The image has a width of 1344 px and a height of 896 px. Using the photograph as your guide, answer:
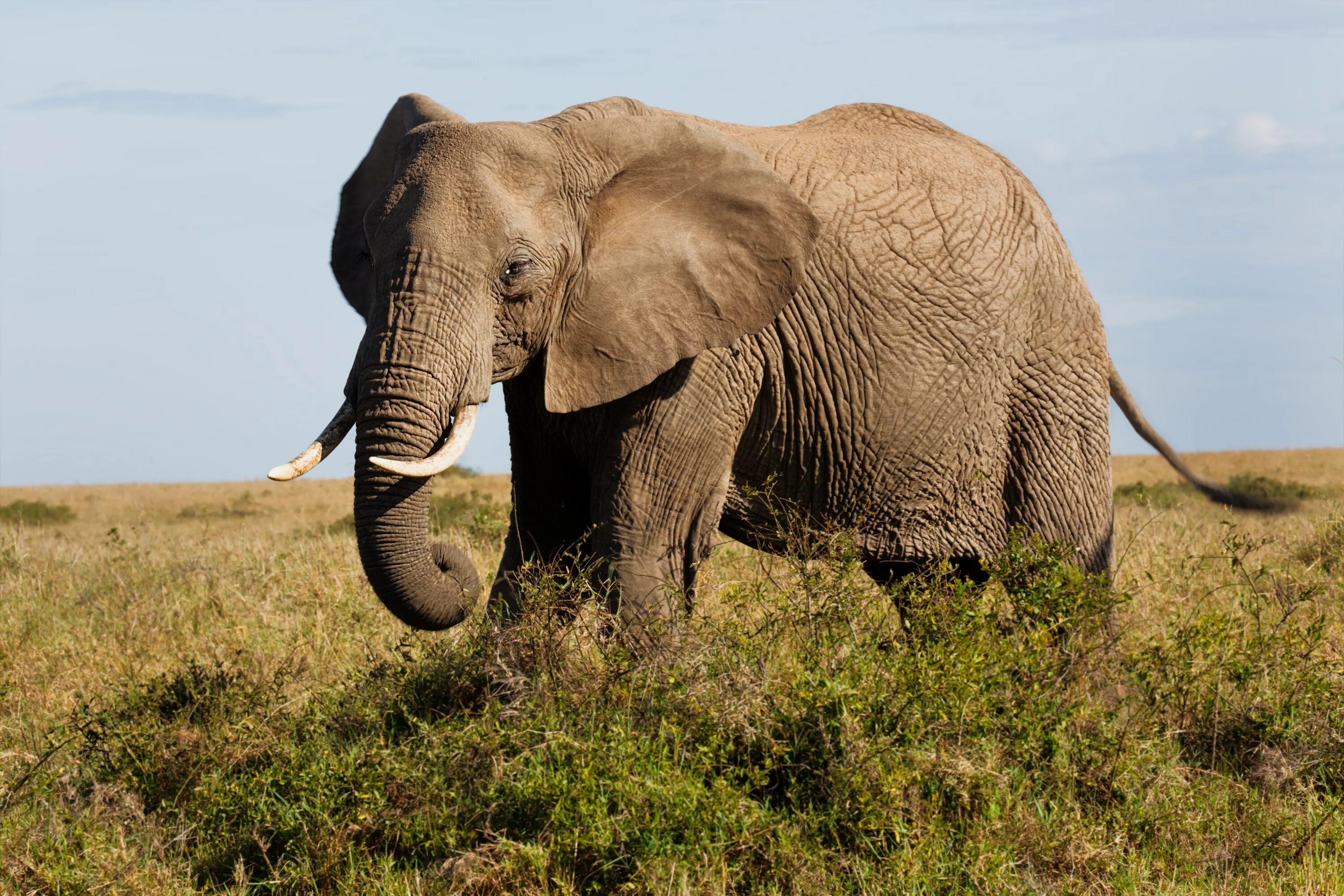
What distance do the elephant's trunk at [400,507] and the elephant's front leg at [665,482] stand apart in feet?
2.35

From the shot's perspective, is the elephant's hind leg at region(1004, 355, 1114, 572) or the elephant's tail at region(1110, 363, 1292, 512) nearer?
the elephant's hind leg at region(1004, 355, 1114, 572)

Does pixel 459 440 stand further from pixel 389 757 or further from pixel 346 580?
pixel 346 580

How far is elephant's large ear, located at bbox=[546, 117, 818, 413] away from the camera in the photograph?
577 cm

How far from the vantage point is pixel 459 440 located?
5.51 m

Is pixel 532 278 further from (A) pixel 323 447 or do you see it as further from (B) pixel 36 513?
(B) pixel 36 513

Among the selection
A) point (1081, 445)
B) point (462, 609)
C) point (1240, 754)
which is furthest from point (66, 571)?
point (1240, 754)

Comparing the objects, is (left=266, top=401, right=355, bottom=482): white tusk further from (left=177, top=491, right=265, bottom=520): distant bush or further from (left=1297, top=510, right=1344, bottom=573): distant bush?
(left=177, top=491, right=265, bottom=520): distant bush

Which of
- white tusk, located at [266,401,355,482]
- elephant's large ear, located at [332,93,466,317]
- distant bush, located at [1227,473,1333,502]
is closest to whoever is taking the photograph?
white tusk, located at [266,401,355,482]

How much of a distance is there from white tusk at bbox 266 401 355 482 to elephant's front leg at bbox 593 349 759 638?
1.09 meters

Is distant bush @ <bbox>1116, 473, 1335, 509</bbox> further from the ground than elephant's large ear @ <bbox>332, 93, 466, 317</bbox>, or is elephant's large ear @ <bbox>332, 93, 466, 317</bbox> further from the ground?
elephant's large ear @ <bbox>332, 93, 466, 317</bbox>

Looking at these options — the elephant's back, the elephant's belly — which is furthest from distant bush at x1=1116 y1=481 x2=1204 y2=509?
the elephant's belly

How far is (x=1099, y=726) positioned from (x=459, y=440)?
9.08 ft

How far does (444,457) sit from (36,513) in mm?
20679

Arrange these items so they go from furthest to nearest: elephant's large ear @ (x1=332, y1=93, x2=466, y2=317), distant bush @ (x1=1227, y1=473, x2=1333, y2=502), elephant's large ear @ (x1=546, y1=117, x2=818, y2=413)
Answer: distant bush @ (x1=1227, y1=473, x2=1333, y2=502) < elephant's large ear @ (x1=332, y1=93, x2=466, y2=317) < elephant's large ear @ (x1=546, y1=117, x2=818, y2=413)
